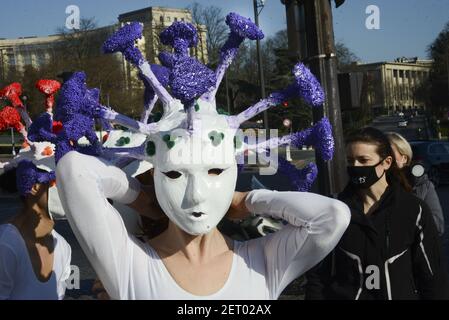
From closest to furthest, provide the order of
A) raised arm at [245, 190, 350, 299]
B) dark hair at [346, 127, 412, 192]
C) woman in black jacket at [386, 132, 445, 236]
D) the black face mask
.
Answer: raised arm at [245, 190, 350, 299], the black face mask, dark hair at [346, 127, 412, 192], woman in black jacket at [386, 132, 445, 236]

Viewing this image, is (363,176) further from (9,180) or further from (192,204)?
(9,180)

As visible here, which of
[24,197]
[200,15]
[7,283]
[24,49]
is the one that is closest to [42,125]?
[24,197]

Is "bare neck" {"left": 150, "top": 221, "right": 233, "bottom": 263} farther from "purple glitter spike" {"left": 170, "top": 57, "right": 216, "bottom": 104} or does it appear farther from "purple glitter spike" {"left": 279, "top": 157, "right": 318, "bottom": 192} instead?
"purple glitter spike" {"left": 170, "top": 57, "right": 216, "bottom": 104}

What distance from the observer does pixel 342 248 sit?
2715mm

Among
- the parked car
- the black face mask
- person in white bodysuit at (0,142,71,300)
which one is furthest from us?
the parked car

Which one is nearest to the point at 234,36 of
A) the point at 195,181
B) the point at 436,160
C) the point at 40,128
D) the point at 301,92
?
the point at 301,92

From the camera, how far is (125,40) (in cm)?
206

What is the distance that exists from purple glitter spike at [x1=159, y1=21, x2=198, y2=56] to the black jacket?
1.08 meters

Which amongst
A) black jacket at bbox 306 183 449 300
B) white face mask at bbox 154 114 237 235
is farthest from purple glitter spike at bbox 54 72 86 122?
black jacket at bbox 306 183 449 300

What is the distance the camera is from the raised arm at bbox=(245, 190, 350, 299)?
76.4 inches

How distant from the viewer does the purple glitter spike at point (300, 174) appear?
2176mm

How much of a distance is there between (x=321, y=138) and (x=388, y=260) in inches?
32.5

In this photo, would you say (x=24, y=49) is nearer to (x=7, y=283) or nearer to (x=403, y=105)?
(x=7, y=283)

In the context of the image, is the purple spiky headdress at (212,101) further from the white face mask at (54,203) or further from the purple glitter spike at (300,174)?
the white face mask at (54,203)
